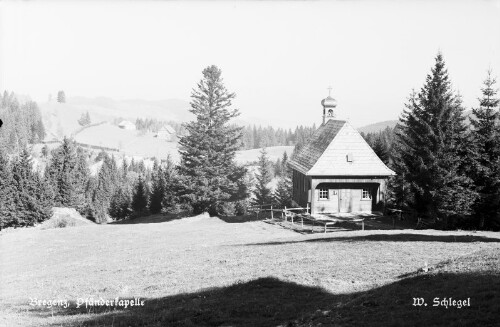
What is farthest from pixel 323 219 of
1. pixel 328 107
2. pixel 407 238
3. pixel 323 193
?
pixel 328 107

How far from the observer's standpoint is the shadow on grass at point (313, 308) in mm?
12203

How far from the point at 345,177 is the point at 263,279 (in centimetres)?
2538

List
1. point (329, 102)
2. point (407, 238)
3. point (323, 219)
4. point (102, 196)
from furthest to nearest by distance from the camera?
point (102, 196)
point (329, 102)
point (323, 219)
point (407, 238)

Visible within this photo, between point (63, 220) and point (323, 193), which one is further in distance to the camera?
point (63, 220)

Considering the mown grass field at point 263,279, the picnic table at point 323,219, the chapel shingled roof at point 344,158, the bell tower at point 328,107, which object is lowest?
the mown grass field at point 263,279

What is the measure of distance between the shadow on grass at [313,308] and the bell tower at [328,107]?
122 ft

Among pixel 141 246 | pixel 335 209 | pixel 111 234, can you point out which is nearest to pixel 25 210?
pixel 111 234

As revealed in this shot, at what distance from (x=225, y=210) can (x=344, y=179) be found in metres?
19.4

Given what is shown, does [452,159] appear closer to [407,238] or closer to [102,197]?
[407,238]

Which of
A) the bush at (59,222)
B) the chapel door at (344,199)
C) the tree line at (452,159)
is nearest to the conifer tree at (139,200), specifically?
the bush at (59,222)

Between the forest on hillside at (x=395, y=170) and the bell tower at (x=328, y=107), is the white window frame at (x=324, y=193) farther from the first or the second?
the bell tower at (x=328, y=107)

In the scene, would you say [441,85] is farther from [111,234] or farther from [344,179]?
[111,234]

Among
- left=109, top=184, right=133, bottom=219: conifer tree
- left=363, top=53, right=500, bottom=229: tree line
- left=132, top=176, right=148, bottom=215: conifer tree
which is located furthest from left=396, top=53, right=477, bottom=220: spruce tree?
left=109, top=184, right=133, bottom=219: conifer tree

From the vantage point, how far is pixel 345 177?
42.8 m
